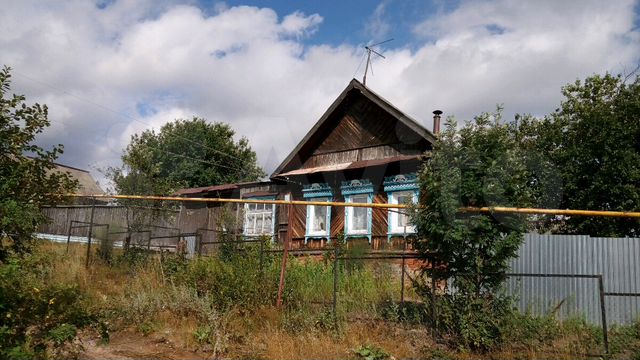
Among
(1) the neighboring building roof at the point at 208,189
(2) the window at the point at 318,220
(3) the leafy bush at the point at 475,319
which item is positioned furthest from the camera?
(1) the neighboring building roof at the point at 208,189

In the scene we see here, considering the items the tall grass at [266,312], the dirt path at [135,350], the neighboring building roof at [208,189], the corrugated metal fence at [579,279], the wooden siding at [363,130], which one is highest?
the wooden siding at [363,130]

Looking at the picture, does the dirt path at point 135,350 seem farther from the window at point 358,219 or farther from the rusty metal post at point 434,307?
the window at point 358,219

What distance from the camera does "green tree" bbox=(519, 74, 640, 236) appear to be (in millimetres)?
15758

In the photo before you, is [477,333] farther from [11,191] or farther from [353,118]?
[353,118]

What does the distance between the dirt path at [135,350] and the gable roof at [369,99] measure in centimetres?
989

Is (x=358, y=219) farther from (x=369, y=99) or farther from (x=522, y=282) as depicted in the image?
(x=522, y=282)

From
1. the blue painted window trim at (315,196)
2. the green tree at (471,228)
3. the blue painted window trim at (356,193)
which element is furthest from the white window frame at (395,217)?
the green tree at (471,228)

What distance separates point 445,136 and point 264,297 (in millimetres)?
4505

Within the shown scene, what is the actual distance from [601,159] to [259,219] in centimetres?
1273

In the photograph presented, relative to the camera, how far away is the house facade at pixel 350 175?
54.2 feet

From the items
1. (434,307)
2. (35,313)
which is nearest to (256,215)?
(434,307)

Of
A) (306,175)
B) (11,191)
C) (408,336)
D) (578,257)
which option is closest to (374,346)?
(408,336)

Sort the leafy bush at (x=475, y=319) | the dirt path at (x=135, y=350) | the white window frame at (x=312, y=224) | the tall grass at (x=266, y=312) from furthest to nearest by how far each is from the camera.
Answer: the white window frame at (x=312, y=224) < the dirt path at (x=135, y=350) < the leafy bush at (x=475, y=319) < the tall grass at (x=266, y=312)

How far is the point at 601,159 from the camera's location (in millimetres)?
16828
